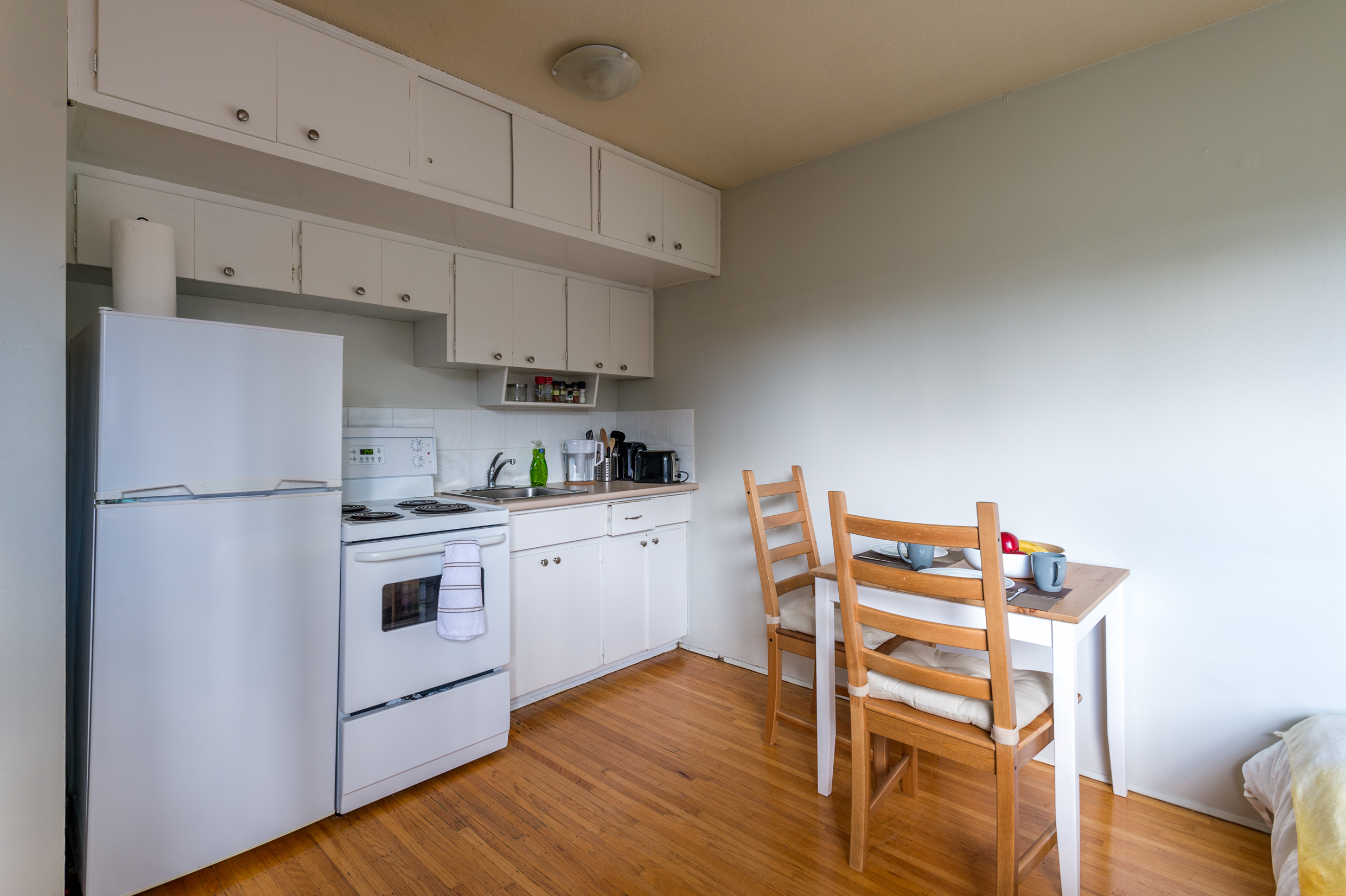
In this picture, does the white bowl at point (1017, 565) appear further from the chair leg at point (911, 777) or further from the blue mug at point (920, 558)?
the chair leg at point (911, 777)

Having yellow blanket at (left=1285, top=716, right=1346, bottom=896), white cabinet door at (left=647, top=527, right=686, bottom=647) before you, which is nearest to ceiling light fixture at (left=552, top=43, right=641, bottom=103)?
white cabinet door at (left=647, top=527, right=686, bottom=647)

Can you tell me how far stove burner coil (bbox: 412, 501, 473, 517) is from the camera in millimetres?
2414

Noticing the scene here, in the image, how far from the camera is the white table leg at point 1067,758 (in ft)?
5.32

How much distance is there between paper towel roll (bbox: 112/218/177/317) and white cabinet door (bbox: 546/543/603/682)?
170 centimetres

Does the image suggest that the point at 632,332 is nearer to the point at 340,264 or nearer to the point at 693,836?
the point at 340,264

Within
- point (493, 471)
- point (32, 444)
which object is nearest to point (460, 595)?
point (493, 471)

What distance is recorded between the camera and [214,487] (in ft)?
5.94

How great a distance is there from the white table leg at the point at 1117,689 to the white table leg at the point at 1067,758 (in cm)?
70

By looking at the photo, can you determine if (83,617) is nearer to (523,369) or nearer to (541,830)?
(541,830)

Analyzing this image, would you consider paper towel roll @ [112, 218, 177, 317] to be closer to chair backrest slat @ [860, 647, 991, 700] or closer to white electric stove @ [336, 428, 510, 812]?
white electric stove @ [336, 428, 510, 812]

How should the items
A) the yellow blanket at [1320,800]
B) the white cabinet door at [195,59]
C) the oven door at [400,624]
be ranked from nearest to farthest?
the yellow blanket at [1320,800], the white cabinet door at [195,59], the oven door at [400,624]

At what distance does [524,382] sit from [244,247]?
56.4 inches

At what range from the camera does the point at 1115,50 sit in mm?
2180

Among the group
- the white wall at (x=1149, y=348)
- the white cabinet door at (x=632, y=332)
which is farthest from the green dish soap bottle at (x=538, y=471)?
the white wall at (x=1149, y=348)
